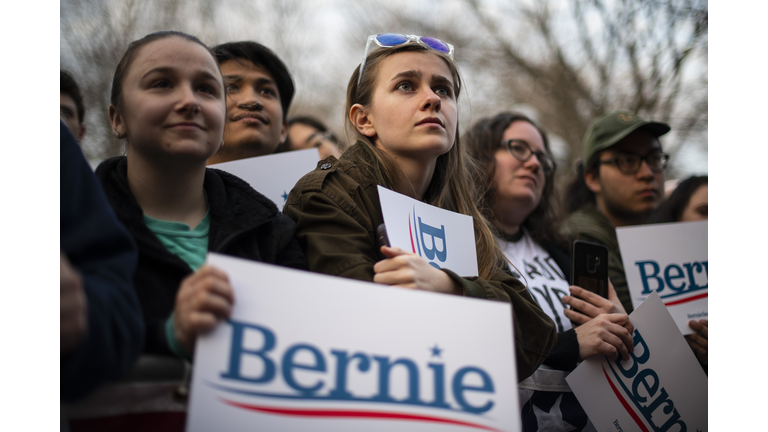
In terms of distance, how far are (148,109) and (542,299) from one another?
2020 millimetres

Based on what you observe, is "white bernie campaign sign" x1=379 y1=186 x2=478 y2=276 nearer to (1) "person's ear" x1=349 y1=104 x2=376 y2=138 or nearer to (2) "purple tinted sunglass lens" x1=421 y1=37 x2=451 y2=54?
(1) "person's ear" x1=349 y1=104 x2=376 y2=138

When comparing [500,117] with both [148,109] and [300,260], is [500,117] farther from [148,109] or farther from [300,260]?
[148,109]

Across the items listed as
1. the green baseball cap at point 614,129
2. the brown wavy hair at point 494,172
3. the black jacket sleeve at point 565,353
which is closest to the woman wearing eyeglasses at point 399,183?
the black jacket sleeve at point 565,353

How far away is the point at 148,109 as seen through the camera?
1652mm

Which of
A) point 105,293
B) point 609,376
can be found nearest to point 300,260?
point 105,293

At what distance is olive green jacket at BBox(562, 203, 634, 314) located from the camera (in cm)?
330

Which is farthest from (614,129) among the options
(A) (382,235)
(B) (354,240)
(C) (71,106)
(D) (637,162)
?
(C) (71,106)

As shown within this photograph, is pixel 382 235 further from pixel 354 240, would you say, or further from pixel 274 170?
pixel 274 170

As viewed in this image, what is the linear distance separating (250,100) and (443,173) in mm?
1163

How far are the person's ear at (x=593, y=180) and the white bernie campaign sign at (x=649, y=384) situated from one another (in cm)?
173

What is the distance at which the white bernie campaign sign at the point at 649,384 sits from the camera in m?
2.25

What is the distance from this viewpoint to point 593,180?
4176 millimetres

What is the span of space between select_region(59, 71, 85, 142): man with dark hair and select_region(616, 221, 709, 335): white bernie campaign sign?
313cm

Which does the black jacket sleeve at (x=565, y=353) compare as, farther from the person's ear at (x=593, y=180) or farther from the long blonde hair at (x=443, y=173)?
the person's ear at (x=593, y=180)
